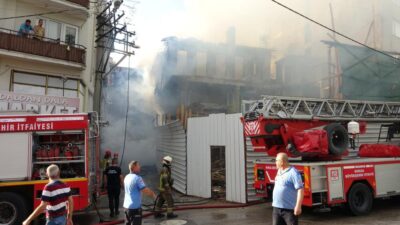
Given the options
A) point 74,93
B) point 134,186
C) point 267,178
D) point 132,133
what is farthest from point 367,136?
point 132,133

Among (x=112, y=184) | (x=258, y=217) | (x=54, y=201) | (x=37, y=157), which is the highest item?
(x=37, y=157)

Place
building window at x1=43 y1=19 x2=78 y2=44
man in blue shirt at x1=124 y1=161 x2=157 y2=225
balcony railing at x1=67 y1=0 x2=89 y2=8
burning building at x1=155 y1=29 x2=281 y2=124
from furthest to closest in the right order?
burning building at x1=155 y1=29 x2=281 y2=124 < balcony railing at x1=67 y1=0 x2=89 y2=8 < building window at x1=43 y1=19 x2=78 y2=44 < man in blue shirt at x1=124 y1=161 x2=157 y2=225

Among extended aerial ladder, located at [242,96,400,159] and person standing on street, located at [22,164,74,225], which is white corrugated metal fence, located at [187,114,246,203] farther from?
person standing on street, located at [22,164,74,225]

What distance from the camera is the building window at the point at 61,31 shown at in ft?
48.1

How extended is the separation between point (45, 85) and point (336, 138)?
36.4 ft

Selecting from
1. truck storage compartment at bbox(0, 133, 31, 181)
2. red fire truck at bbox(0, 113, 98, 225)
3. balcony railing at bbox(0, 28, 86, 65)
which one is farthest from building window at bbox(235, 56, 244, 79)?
truck storage compartment at bbox(0, 133, 31, 181)

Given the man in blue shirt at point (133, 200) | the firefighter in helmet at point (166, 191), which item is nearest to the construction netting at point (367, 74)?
the firefighter in helmet at point (166, 191)

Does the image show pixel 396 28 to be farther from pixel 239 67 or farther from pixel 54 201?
pixel 54 201

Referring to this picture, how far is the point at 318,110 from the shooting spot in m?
8.72

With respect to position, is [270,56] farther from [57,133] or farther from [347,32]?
[57,133]

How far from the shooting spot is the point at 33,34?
1349cm

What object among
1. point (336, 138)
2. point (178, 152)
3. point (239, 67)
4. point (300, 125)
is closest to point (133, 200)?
point (300, 125)

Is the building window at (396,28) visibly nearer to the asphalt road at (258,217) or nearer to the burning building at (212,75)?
the burning building at (212,75)

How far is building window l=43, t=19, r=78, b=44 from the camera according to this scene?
48.1ft
